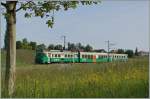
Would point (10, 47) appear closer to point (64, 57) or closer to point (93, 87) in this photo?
point (93, 87)

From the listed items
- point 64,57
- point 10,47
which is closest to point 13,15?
point 10,47

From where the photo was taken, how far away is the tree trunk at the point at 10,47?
843cm

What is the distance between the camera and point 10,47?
336 inches

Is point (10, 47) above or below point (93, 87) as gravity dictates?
above

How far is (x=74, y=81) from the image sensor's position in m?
9.62

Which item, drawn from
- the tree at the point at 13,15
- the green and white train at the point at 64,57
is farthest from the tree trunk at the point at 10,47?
the green and white train at the point at 64,57

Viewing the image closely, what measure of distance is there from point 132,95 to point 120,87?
66 cm

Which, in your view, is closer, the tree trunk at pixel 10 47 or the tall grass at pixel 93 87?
the tall grass at pixel 93 87

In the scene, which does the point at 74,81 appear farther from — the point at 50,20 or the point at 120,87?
the point at 50,20

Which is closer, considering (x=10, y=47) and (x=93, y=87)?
(x=10, y=47)

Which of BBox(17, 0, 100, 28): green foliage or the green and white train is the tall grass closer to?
BBox(17, 0, 100, 28): green foliage

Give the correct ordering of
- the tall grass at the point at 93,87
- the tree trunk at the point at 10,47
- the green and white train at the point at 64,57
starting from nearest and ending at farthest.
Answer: the tall grass at the point at 93,87 → the tree trunk at the point at 10,47 → the green and white train at the point at 64,57

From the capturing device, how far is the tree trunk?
8430mm

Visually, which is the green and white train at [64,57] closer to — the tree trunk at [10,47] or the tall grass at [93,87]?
the tall grass at [93,87]
